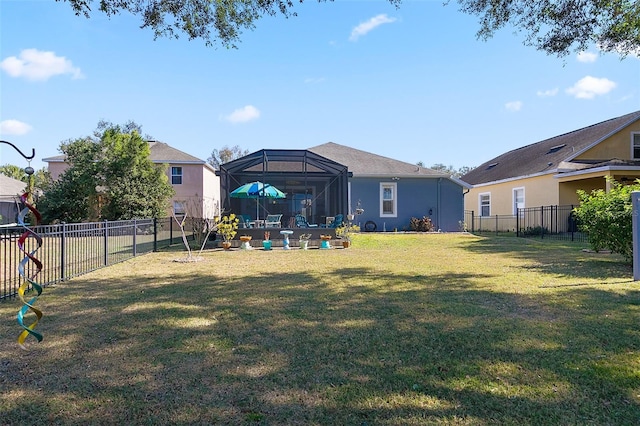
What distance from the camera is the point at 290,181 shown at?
18172 millimetres

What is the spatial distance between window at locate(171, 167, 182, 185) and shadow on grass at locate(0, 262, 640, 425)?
20686mm

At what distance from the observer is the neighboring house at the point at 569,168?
17312mm

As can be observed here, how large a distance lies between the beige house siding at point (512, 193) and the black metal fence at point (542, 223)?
507 millimetres

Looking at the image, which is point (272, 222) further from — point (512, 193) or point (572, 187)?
point (512, 193)

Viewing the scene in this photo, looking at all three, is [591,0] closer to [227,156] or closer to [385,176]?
[385,176]

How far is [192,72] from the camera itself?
1623 cm

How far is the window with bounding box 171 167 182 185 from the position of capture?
1001 inches

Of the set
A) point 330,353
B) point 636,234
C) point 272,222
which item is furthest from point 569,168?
point 330,353

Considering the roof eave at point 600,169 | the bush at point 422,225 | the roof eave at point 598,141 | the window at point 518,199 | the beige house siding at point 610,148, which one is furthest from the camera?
the window at point 518,199

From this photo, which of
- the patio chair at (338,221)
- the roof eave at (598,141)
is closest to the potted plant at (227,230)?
the patio chair at (338,221)

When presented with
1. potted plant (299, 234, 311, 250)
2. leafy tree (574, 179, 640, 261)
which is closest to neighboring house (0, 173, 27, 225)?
potted plant (299, 234, 311, 250)

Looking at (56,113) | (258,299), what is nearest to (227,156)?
(56,113)

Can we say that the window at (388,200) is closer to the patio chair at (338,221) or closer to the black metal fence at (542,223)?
the patio chair at (338,221)

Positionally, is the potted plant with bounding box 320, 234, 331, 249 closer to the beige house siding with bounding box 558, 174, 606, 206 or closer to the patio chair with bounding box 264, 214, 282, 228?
the patio chair with bounding box 264, 214, 282, 228
